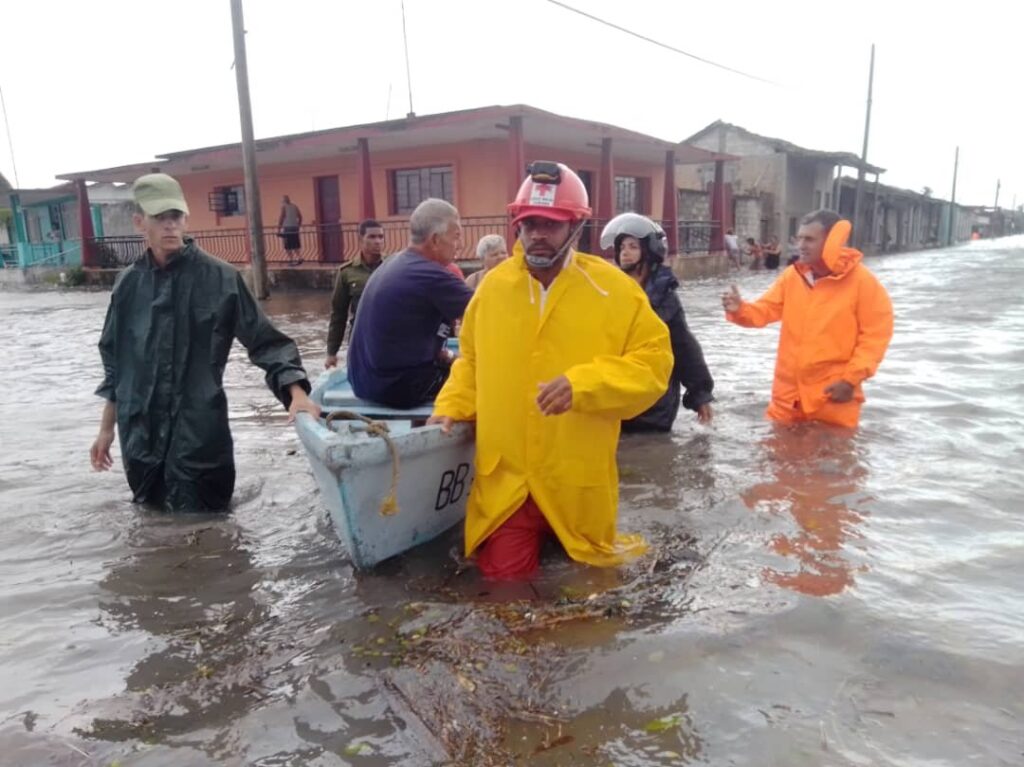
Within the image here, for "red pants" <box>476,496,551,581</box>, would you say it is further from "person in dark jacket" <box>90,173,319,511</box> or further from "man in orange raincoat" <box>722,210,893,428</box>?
"man in orange raincoat" <box>722,210,893,428</box>

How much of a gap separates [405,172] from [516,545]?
17.3 metres

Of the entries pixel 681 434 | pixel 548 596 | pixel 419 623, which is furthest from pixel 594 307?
pixel 681 434

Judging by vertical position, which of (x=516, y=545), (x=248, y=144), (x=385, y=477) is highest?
(x=248, y=144)

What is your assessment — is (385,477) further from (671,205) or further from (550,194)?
(671,205)

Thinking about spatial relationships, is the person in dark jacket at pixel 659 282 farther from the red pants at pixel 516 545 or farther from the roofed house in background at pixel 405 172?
the roofed house in background at pixel 405 172

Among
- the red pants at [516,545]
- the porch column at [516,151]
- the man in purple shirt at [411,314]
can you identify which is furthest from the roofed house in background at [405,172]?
the red pants at [516,545]

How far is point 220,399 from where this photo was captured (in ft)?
14.1

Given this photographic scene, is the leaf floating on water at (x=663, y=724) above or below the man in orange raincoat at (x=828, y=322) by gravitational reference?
below

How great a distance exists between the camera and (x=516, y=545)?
138 inches

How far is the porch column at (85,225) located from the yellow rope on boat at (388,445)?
23.9 meters

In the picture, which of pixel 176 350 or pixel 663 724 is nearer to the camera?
pixel 663 724

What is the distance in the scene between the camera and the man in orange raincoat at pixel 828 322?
533 cm

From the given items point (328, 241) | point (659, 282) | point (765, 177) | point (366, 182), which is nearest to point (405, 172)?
point (366, 182)

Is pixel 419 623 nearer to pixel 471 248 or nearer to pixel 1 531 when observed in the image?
pixel 1 531
